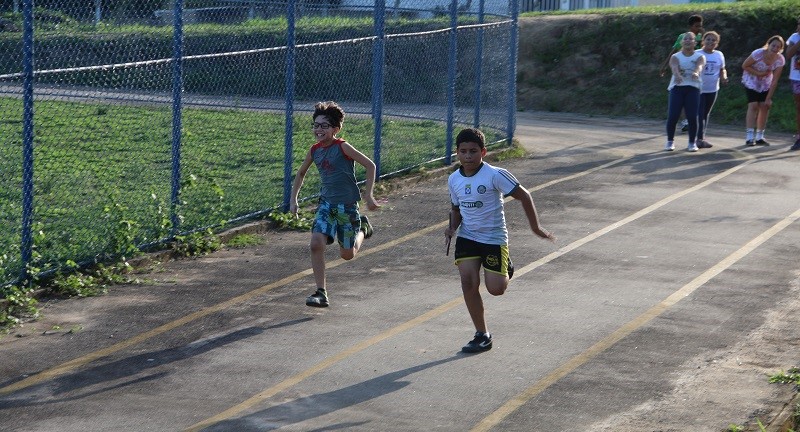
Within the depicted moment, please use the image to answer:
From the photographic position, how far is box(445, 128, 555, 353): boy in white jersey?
8.13m

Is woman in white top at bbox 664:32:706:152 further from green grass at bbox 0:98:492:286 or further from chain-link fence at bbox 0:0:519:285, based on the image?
green grass at bbox 0:98:492:286

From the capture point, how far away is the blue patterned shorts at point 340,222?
9.58 m

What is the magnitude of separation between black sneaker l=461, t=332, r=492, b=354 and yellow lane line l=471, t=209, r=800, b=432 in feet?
1.92

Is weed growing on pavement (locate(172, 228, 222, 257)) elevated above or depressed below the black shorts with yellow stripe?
below

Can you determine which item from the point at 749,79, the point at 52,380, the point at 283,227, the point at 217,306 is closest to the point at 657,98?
the point at 749,79

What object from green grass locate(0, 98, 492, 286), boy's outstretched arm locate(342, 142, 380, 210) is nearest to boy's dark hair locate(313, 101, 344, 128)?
boy's outstretched arm locate(342, 142, 380, 210)

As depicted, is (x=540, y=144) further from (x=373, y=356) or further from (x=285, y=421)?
(x=285, y=421)

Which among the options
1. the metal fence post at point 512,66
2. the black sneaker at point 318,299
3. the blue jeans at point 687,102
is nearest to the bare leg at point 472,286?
the black sneaker at point 318,299

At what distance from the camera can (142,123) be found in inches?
808

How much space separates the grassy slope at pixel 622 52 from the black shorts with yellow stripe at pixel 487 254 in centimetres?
1825

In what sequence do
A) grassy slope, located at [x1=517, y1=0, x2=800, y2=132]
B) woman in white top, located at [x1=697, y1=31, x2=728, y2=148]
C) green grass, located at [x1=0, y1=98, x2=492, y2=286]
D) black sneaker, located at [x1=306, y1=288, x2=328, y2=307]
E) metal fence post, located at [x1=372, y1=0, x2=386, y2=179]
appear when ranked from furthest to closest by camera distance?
grassy slope, located at [x1=517, y1=0, x2=800, y2=132] < woman in white top, located at [x1=697, y1=31, x2=728, y2=148] < metal fence post, located at [x1=372, y1=0, x2=386, y2=179] < green grass, located at [x1=0, y1=98, x2=492, y2=286] < black sneaker, located at [x1=306, y1=288, x2=328, y2=307]

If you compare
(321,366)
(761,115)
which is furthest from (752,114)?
(321,366)

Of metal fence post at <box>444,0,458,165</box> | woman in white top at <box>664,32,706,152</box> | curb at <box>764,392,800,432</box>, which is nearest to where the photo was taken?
curb at <box>764,392,800,432</box>

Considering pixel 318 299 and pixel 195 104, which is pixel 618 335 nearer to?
pixel 318 299
